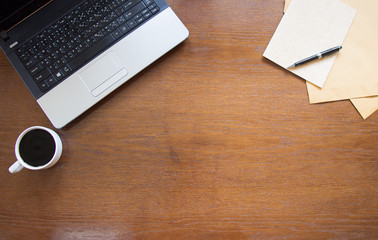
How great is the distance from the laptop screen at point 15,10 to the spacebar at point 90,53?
0.50ft

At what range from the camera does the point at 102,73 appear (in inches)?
25.2

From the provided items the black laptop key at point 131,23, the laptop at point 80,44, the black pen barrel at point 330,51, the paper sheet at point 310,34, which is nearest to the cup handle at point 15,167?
the laptop at point 80,44

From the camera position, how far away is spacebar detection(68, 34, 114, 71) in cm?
63

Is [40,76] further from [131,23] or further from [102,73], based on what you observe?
[131,23]

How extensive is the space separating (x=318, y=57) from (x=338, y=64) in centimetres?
5

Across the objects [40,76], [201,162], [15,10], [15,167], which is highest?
[15,10]

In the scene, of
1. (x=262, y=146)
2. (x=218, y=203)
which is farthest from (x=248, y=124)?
(x=218, y=203)

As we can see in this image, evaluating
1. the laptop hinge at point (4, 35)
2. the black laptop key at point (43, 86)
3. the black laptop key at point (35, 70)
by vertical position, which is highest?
the laptop hinge at point (4, 35)

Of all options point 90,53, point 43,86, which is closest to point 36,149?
point 43,86

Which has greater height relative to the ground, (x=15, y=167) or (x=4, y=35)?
(x=4, y=35)

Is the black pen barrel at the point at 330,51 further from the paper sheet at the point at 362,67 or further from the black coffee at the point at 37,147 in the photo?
the black coffee at the point at 37,147

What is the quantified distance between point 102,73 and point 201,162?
30 centimetres

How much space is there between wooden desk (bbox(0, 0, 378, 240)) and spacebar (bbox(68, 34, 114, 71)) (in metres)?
0.10

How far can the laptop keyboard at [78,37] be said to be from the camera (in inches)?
24.8
